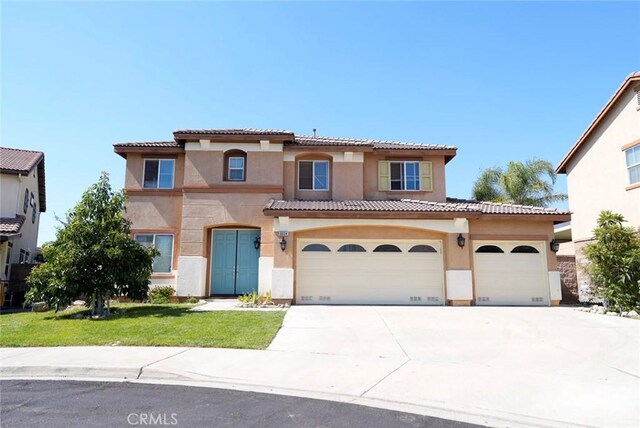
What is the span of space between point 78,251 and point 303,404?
954 cm

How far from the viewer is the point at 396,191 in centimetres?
1762

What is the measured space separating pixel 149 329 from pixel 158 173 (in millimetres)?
9355

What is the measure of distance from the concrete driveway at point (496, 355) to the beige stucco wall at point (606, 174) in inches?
288

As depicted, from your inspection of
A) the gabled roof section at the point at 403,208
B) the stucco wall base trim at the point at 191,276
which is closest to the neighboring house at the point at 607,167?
the gabled roof section at the point at 403,208

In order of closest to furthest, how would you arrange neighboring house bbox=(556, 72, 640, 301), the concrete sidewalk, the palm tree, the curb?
the curb
the concrete sidewalk
neighboring house bbox=(556, 72, 640, 301)
the palm tree

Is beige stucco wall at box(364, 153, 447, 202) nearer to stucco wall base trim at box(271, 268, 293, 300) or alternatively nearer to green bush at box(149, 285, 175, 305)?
stucco wall base trim at box(271, 268, 293, 300)

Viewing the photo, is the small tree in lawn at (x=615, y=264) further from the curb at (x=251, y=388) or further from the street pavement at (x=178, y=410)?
the street pavement at (x=178, y=410)

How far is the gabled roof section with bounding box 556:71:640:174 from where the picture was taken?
16766 millimetres

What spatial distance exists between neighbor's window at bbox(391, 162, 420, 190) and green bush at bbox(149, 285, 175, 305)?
9.84 meters

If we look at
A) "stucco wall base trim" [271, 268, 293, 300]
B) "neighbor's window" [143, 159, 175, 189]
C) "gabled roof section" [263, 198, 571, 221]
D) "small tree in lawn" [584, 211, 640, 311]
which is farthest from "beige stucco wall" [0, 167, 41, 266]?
"small tree in lawn" [584, 211, 640, 311]

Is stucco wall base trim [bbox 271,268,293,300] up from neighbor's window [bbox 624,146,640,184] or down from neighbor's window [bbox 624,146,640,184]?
down

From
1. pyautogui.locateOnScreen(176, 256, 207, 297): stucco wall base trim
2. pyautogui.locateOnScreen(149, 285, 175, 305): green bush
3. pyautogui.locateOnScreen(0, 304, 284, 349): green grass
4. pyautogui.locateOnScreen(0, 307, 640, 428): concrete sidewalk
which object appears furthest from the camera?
pyautogui.locateOnScreen(176, 256, 207, 297): stucco wall base trim

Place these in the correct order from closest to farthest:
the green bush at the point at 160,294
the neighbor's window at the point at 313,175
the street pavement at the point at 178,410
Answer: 1. the street pavement at the point at 178,410
2. the green bush at the point at 160,294
3. the neighbor's window at the point at 313,175

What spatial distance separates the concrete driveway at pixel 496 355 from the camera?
521cm
